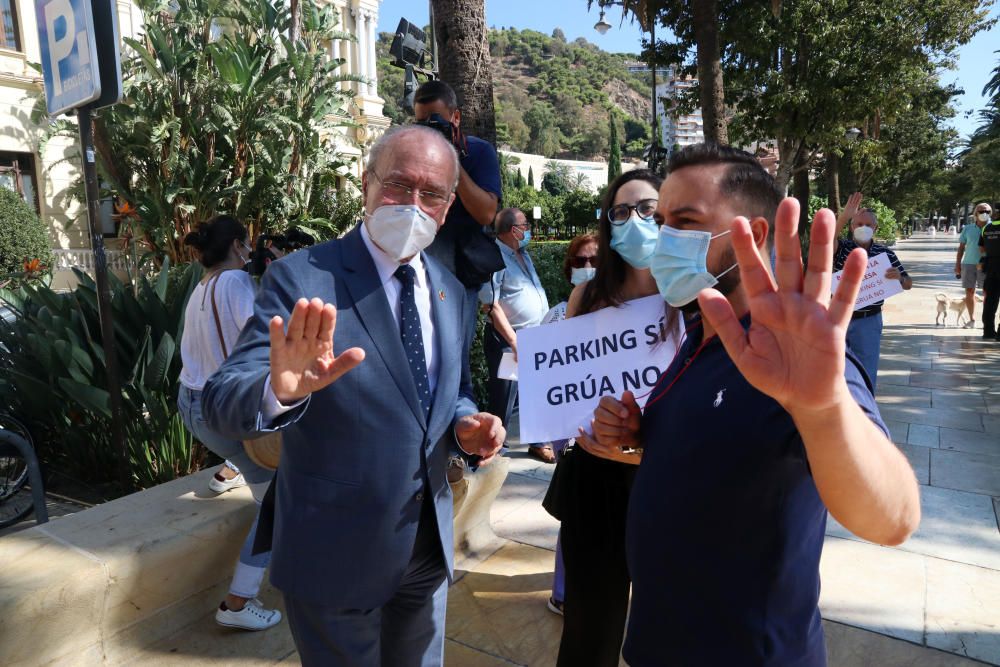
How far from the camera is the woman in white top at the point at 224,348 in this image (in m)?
2.90

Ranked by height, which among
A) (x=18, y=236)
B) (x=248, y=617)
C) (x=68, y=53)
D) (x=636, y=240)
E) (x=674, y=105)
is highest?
(x=674, y=105)

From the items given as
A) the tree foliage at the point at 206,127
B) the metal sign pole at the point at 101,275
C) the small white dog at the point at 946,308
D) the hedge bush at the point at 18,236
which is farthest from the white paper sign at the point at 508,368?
the hedge bush at the point at 18,236

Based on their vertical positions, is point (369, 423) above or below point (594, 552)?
above

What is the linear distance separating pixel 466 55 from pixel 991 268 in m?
8.86

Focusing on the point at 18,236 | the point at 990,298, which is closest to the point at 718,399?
the point at 990,298

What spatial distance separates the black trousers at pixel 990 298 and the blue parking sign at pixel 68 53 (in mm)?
11245

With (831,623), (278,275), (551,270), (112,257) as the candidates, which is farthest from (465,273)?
(112,257)

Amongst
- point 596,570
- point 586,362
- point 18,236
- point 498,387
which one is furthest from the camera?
point 18,236

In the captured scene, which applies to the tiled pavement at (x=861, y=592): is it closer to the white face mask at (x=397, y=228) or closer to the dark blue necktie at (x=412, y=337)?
the dark blue necktie at (x=412, y=337)

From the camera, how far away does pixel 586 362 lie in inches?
94.3

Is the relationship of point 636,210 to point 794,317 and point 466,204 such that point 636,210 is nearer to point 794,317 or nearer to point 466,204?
point 466,204

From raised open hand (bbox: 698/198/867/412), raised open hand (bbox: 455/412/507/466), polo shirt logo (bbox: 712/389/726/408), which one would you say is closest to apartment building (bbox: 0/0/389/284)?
raised open hand (bbox: 455/412/507/466)

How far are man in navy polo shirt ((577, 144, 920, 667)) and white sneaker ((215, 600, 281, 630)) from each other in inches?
78.0

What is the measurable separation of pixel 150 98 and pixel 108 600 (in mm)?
14458
